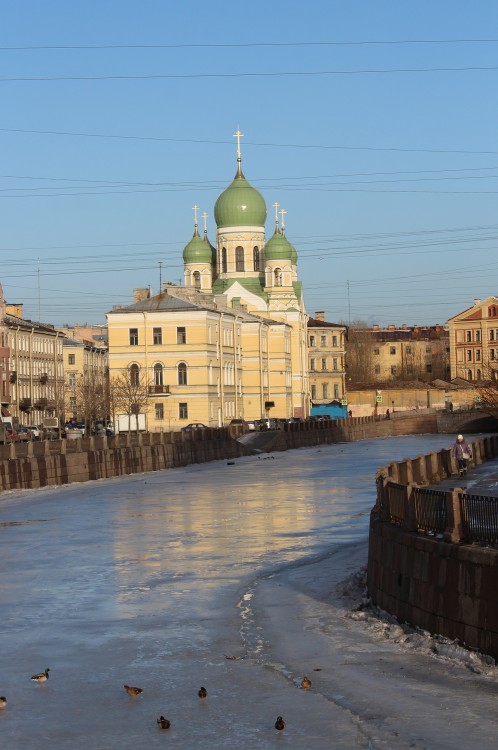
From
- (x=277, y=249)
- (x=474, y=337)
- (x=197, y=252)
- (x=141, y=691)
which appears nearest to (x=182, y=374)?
(x=277, y=249)

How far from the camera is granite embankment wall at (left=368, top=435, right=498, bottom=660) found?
1866 centimetres

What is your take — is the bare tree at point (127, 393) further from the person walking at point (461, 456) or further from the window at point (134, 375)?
the person walking at point (461, 456)

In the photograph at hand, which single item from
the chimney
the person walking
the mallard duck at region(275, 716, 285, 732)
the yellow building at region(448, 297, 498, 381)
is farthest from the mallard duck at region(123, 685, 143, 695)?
the yellow building at region(448, 297, 498, 381)

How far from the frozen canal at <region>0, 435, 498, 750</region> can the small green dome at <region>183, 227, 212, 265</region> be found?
11515 centimetres

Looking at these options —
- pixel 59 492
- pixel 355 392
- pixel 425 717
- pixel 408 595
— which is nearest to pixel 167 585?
pixel 408 595

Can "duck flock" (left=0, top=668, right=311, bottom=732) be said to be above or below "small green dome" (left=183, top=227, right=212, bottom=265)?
below

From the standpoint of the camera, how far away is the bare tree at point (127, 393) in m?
112

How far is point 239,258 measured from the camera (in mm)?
153875

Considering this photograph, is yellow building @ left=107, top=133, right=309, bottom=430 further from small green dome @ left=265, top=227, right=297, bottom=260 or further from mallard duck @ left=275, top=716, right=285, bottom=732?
mallard duck @ left=275, top=716, right=285, bottom=732

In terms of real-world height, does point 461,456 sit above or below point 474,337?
below

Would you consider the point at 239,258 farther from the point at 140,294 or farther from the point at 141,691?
the point at 141,691

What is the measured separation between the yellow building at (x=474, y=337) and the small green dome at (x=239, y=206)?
43.9 metres

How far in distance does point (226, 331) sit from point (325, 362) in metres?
55.0

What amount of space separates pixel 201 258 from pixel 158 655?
5368 inches
